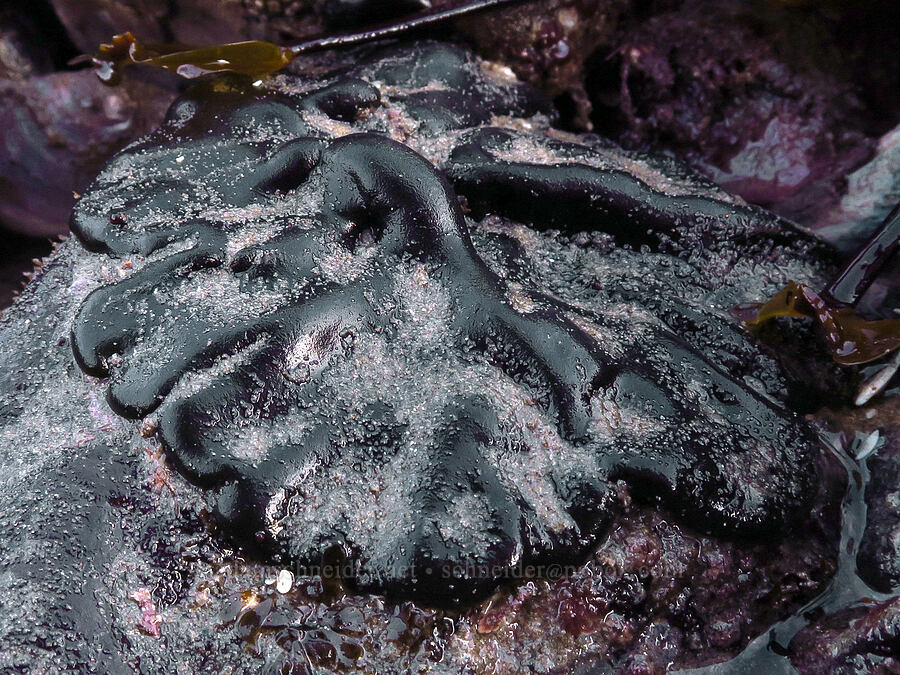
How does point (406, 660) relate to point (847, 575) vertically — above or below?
above

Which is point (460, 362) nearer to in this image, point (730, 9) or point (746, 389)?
point (746, 389)

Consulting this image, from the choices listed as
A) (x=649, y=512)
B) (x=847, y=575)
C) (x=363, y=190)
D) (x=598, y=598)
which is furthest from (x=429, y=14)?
(x=847, y=575)

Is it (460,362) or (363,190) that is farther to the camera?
(363,190)

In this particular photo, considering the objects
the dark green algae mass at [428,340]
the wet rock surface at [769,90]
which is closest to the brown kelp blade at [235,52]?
the dark green algae mass at [428,340]

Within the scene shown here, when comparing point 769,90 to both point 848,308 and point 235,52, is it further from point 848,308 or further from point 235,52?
point 235,52

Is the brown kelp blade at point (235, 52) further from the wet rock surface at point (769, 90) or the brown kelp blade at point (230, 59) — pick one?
the wet rock surface at point (769, 90)

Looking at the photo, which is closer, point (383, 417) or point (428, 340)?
point (383, 417)

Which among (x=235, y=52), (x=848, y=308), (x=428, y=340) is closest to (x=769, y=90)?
(x=848, y=308)
